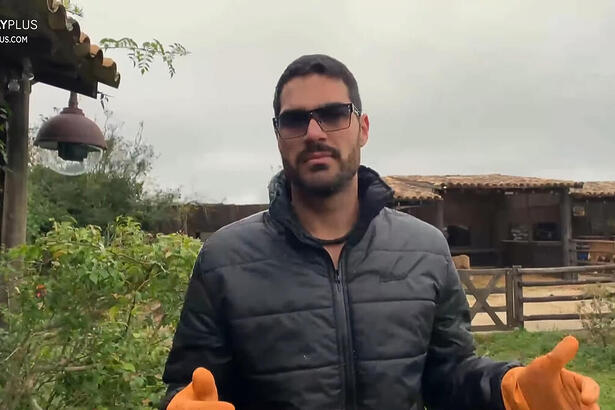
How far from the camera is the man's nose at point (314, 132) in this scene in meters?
1.42

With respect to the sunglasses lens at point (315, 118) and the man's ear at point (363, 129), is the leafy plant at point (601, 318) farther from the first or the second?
the sunglasses lens at point (315, 118)

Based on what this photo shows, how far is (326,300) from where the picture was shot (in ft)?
4.60

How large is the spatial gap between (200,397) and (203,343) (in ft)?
0.89

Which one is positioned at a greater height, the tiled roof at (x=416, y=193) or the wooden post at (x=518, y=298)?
the tiled roof at (x=416, y=193)

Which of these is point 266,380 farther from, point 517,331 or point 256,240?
point 517,331

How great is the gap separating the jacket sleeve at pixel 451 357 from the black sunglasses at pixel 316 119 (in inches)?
19.2

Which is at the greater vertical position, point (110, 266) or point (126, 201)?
point (126, 201)

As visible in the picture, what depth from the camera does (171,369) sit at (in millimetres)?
1398

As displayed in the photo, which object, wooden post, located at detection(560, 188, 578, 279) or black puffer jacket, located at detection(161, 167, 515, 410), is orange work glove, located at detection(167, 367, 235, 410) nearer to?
black puffer jacket, located at detection(161, 167, 515, 410)

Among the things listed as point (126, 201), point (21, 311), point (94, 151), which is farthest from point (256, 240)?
point (126, 201)

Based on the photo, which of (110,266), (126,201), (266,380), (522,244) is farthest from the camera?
(522,244)

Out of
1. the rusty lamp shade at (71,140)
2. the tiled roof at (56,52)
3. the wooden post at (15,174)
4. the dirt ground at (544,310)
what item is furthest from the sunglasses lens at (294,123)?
the dirt ground at (544,310)

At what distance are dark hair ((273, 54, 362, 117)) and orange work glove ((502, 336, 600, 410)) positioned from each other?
747 mm

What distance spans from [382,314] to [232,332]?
0.36 meters
